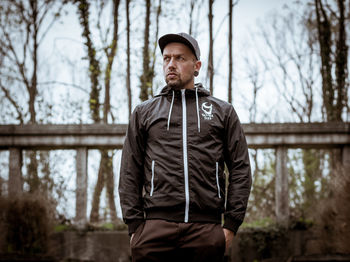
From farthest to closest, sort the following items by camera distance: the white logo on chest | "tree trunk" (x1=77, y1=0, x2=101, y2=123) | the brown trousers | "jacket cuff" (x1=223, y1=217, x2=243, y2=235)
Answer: "tree trunk" (x1=77, y1=0, x2=101, y2=123) → the white logo on chest → "jacket cuff" (x1=223, y1=217, x2=243, y2=235) → the brown trousers

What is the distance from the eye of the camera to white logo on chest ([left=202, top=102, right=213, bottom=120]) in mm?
2758

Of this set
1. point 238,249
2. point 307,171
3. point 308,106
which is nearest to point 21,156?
point 238,249

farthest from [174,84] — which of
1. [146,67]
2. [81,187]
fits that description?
[146,67]

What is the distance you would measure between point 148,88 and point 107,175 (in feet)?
8.04

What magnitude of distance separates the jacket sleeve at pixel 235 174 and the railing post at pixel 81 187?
493 cm

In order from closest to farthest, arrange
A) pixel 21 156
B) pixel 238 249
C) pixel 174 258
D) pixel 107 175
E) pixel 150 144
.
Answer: pixel 174 258 < pixel 150 144 < pixel 238 249 < pixel 21 156 < pixel 107 175

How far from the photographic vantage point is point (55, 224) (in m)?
7.13

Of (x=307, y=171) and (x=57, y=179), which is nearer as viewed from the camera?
(x=57, y=179)

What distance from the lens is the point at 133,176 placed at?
2695 mm

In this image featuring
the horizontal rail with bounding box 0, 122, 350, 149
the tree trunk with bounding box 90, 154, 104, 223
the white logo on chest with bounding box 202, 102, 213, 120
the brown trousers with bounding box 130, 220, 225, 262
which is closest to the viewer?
the brown trousers with bounding box 130, 220, 225, 262

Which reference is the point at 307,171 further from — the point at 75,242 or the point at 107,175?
the point at 75,242

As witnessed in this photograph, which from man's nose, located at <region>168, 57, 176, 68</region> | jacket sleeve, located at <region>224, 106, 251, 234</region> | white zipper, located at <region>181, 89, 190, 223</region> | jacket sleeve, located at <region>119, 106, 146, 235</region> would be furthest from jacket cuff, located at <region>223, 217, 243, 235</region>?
man's nose, located at <region>168, 57, 176, 68</region>

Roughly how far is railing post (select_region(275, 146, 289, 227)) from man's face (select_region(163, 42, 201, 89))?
190 inches

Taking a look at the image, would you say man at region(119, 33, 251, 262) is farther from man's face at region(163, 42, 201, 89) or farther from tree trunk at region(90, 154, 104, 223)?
tree trunk at region(90, 154, 104, 223)
